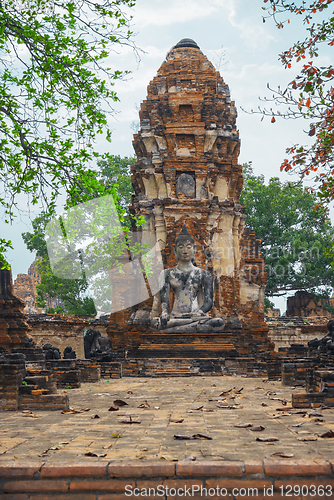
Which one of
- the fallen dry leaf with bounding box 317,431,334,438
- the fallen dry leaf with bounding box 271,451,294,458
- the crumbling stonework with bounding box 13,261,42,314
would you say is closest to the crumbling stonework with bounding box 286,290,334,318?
→ the crumbling stonework with bounding box 13,261,42,314

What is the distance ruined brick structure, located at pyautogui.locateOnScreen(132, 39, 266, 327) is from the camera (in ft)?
57.2

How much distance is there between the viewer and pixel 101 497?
3283 millimetres

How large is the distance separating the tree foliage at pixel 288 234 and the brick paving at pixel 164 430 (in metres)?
21.5

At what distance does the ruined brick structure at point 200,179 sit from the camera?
17.4 meters

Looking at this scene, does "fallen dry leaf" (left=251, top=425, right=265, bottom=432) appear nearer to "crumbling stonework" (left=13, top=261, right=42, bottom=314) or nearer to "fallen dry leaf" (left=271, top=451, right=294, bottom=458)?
"fallen dry leaf" (left=271, top=451, right=294, bottom=458)

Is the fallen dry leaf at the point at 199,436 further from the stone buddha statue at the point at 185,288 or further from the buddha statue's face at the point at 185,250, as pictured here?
the buddha statue's face at the point at 185,250

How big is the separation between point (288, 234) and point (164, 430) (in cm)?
2561

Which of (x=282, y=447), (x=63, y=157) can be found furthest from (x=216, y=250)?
(x=282, y=447)

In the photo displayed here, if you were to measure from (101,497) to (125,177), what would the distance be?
86.2ft

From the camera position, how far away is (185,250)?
15.1 m

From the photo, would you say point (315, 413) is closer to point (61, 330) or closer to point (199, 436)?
point (199, 436)

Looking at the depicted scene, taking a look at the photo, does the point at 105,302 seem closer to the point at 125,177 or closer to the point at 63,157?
the point at 125,177

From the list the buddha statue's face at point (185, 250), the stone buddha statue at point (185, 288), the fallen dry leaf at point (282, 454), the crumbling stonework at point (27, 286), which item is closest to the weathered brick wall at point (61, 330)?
the stone buddha statue at point (185, 288)

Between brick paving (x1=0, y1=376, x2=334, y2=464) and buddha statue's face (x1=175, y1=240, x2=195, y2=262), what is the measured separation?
26.1ft
